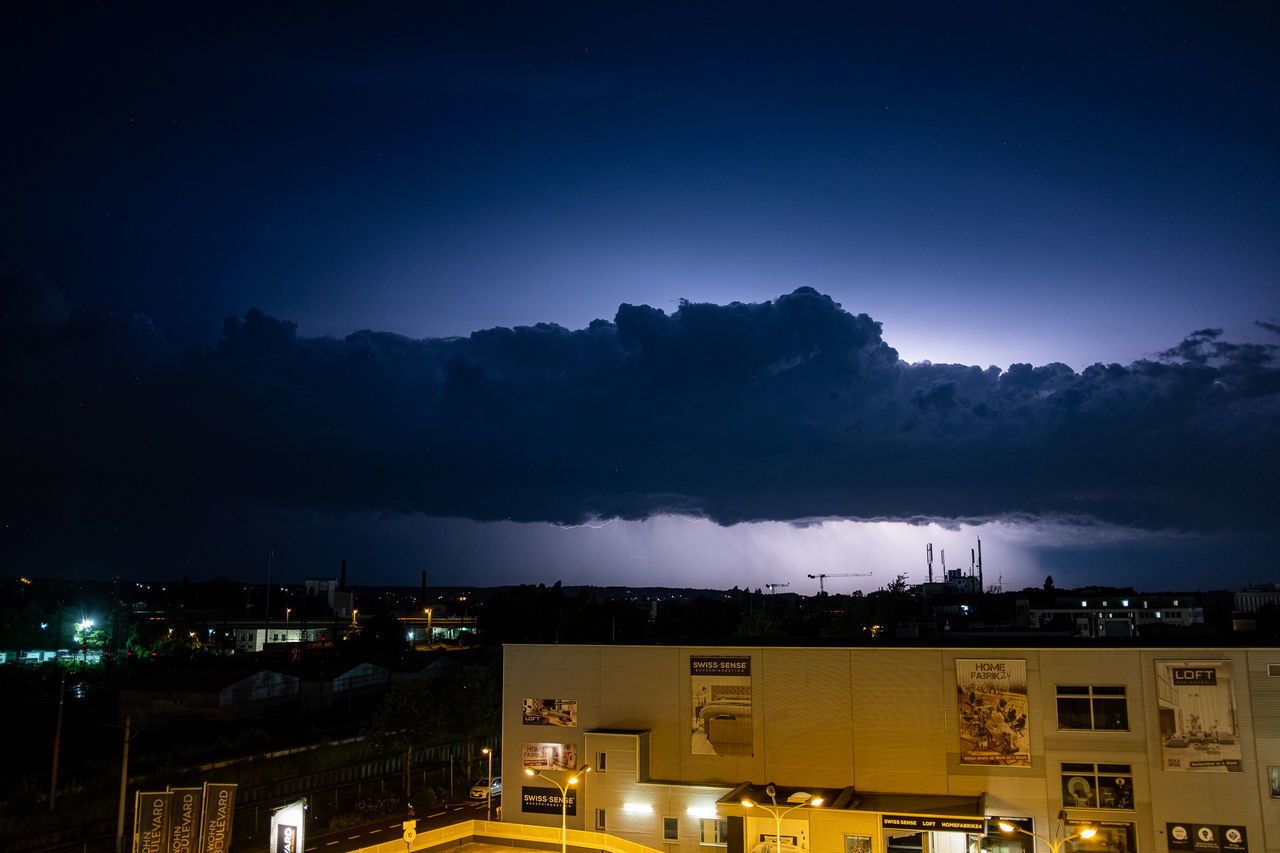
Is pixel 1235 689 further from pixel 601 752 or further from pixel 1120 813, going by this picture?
pixel 601 752

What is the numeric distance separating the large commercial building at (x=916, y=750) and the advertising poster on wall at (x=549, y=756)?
66mm

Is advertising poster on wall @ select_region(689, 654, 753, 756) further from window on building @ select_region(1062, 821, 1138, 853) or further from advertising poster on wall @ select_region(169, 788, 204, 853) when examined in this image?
advertising poster on wall @ select_region(169, 788, 204, 853)

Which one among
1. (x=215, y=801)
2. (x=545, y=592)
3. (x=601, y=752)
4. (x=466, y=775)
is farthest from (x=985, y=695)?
(x=545, y=592)

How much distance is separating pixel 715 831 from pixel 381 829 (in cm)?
1798

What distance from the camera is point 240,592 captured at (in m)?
184

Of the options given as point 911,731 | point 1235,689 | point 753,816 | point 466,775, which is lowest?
point 466,775

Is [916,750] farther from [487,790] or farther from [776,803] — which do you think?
[487,790]

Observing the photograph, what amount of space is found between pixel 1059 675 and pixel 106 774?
4837 centimetres

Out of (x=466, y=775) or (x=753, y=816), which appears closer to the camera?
(x=753, y=816)

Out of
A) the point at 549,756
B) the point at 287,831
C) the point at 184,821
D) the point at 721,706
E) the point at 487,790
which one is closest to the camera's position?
the point at 287,831

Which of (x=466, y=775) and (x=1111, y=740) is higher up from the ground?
(x=1111, y=740)

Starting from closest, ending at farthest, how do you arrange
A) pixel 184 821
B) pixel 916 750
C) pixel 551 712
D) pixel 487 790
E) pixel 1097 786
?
pixel 184 821
pixel 1097 786
pixel 916 750
pixel 551 712
pixel 487 790

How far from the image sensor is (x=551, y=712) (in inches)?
1526

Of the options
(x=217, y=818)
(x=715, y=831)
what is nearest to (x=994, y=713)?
(x=715, y=831)
